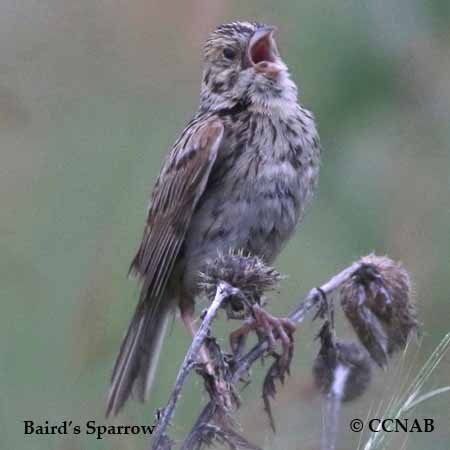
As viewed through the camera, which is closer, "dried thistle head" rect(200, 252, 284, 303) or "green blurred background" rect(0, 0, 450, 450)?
"dried thistle head" rect(200, 252, 284, 303)

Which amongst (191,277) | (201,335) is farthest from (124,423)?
(201,335)

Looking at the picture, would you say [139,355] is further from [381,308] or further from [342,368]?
[381,308]

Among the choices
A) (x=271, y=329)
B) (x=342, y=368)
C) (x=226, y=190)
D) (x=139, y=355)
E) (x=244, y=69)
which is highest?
(x=244, y=69)

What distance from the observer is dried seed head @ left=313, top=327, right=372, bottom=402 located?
3445 millimetres

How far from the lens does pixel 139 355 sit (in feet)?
15.1

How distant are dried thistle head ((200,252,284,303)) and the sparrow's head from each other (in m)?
1.36

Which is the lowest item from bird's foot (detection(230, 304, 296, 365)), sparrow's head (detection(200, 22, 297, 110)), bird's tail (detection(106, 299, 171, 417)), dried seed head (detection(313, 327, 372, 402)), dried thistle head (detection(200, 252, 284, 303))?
bird's tail (detection(106, 299, 171, 417))

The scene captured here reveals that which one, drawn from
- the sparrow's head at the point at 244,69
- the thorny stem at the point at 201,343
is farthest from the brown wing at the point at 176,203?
the thorny stem at the point at 201,343

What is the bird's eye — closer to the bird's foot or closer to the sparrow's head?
the sparrow's head

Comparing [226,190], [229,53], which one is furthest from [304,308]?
[229,53]

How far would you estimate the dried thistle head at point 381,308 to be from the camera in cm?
348

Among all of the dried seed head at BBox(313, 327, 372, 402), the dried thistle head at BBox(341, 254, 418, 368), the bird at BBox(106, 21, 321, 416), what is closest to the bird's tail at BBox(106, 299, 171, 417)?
the bird at BBox(106, 21, 321, 416)

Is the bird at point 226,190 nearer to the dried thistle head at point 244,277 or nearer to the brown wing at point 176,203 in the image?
the brown wing at point 176,203

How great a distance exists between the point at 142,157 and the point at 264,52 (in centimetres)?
79
